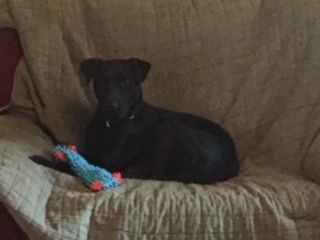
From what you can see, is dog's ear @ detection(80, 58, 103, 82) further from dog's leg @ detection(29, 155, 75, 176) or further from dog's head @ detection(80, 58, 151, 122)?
dog's leg @ detection(29, 155, 75, 176)

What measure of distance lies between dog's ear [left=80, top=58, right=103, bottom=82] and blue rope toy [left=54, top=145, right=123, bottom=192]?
296 millimetres

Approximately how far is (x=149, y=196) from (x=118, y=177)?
0.60ft

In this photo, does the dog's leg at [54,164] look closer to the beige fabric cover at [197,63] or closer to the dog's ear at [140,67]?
the beige fabric cover at [197,63]

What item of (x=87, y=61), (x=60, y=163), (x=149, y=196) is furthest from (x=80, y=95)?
(x=149, y=196)

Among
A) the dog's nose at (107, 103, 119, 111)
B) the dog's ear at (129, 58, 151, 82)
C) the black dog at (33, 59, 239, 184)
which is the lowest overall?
the black dog at (33, 59, 239, 184)

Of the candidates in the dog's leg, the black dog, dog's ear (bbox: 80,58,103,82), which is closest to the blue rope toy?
the dog's leg

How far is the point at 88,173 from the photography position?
6.95 ft

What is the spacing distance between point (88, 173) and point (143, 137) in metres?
0.38

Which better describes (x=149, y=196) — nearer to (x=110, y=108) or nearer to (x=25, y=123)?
(x=110, y=108)

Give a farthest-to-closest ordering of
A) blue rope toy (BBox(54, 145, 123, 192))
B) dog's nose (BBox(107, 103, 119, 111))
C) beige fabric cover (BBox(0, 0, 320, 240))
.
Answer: beige fabric cover (BBox(0, 0, 320, 240)) → dog's nose (BBox(107, 103, 119, 111)) → blue rope toy (BBox(54, 145, 123, 192))

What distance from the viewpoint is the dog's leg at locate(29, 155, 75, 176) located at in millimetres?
2166

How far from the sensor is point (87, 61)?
92.4 inches

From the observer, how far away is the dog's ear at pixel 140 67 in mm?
2352

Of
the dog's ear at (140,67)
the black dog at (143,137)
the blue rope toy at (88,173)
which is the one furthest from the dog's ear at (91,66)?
the blue rope toy at (88,173)
